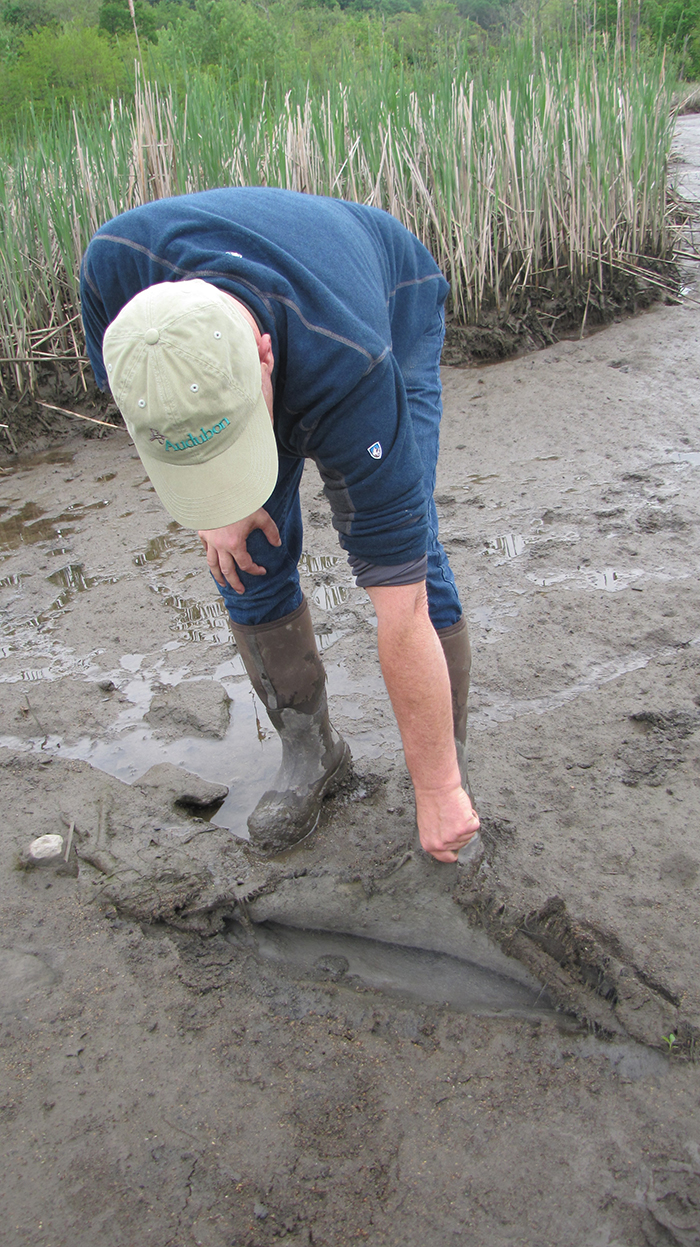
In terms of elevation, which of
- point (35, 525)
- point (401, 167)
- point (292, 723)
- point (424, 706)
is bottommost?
point (35, 525)

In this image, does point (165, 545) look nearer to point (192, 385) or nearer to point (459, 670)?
point (459, 670)

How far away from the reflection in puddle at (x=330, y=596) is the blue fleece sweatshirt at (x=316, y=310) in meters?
1.32

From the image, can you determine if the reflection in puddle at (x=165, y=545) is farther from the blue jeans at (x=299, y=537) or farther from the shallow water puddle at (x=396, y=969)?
the shallow water puddle at (x=396, y=969)

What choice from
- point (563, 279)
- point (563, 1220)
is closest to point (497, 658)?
point (563, 1220)

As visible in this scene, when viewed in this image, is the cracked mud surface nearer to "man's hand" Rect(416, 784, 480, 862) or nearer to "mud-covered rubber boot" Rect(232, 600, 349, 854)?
"mud-covered rubber boot" Rect(232, 600, 349, 854)

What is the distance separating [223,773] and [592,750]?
90cm

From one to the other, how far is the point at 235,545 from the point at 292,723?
0.49 metres

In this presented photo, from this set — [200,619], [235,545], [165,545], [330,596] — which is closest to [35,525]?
[165,545]

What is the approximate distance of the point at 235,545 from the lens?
1583 millimetres

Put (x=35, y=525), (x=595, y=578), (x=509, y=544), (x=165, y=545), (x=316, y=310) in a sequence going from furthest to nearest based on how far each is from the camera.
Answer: (x=35, y=525) → (x=165, y=545) → (x=509, y=544) → (x=595, y=578) → (x=316, y=310)

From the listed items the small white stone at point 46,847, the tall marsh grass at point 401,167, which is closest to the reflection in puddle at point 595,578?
the small white stone at point 46,847

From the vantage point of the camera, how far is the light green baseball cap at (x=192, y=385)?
3.34 feet

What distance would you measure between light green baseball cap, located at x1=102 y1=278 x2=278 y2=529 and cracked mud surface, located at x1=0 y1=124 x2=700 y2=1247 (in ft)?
3.01

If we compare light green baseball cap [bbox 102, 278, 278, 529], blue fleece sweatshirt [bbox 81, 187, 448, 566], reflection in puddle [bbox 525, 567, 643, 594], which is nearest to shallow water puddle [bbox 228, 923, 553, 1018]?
blue fleece sweatshirt [bbox 81, 187, 448, 566]
